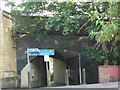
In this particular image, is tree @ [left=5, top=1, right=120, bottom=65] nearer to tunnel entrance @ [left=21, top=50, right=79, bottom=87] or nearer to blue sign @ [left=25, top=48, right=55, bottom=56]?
blue sign @ [left=25, top=48, right=55, bottom=56]

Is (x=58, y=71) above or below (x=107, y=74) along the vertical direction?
below

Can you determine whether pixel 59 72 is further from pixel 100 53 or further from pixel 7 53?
pixel 100 53

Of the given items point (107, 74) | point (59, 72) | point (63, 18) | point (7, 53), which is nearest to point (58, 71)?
point (59, 72)

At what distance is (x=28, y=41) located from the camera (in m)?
13.6

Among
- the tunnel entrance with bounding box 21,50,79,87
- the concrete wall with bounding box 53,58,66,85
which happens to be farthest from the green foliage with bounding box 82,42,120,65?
the concrete wall with bounding box 53,58,66,85

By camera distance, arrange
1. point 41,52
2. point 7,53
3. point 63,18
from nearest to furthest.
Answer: point 63,18
point 41,52
point 7,53

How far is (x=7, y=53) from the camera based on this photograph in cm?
1270

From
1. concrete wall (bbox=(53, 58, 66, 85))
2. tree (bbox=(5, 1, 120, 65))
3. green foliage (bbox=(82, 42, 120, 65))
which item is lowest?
concrete wall (bbox=(53, 58, 66, 85))

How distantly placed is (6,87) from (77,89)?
17.3 ft

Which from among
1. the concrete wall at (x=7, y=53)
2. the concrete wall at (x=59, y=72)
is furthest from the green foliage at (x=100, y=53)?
the concrete wall at (x=59, y=72)

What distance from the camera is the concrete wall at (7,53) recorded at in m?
12.2

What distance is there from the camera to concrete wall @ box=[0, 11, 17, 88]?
12197 mm

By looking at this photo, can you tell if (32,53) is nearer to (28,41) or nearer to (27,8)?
(28,41)

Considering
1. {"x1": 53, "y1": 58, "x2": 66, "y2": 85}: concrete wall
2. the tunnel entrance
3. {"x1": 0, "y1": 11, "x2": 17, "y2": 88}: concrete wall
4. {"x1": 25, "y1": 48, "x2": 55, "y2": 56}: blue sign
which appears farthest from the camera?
{"x1": 53, "y1": 58, "x2": 66, "y2": 85}: concrete wall
